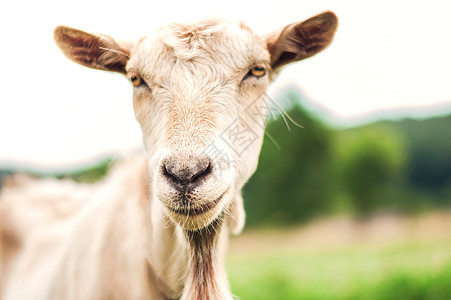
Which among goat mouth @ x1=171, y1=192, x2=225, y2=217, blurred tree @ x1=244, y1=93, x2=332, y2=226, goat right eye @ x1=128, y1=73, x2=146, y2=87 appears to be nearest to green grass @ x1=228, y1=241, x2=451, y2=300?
goat mouth @ x1=171, y1=192, x2=225, y2=217

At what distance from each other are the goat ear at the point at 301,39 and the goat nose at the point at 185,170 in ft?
4.25

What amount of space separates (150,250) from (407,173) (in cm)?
4489

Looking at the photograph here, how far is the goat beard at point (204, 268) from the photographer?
2.73m

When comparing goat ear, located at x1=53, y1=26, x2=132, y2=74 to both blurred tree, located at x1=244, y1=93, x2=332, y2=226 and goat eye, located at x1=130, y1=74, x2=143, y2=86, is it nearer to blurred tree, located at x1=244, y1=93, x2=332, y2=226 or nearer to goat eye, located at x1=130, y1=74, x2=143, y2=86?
goat eye, located at x1=130, y1=74, x2=143, y2=86

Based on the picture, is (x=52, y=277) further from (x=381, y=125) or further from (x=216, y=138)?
(x=381, y=125)

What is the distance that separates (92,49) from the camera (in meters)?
3.24

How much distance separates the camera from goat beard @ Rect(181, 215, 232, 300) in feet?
8.97

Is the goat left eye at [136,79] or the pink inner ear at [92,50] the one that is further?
the pink inner ear at [92,50]

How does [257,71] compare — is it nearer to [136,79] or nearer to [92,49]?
[136,79]

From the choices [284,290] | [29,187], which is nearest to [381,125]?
[284,290]

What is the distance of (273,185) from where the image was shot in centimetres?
3709

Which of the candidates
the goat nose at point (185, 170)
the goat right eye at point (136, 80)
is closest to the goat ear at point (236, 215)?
the goat nose at point (185, 170)

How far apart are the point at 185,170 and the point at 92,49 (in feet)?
5.53

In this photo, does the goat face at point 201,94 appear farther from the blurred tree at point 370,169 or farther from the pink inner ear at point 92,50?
the blurred tree at point 370,169
